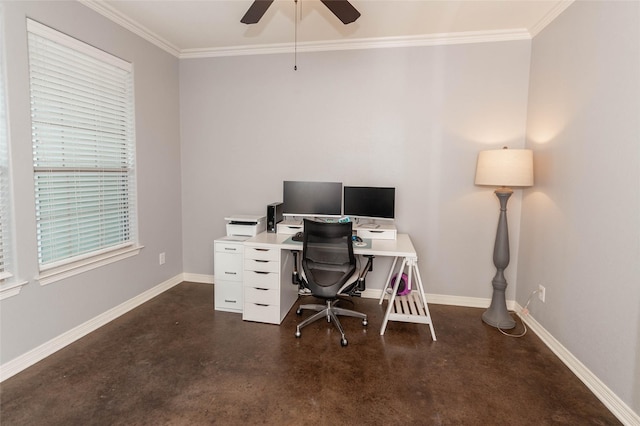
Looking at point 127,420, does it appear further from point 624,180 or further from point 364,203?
point 624,180

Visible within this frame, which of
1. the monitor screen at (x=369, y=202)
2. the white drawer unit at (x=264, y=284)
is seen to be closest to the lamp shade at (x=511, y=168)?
the monitor screen at (x=369, y=202)

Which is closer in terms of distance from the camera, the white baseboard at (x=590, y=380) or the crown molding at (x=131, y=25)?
the white baseboard at (x=590, y=380)

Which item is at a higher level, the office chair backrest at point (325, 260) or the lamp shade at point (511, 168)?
the lamp shade at point (511, 168)

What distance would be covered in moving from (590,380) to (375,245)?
1.65 m

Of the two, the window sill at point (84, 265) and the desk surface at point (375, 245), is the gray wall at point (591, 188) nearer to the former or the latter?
the desk surface at point (375, 245)

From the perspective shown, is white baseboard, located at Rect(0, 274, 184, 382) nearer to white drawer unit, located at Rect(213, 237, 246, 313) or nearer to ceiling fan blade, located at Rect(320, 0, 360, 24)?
white drawer unit, located at Rect(213, 237, 246, 313)

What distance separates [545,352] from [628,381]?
713mm

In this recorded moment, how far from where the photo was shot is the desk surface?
2639 millimetres

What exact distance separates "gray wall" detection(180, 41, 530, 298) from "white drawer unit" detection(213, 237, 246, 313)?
0.71 meters

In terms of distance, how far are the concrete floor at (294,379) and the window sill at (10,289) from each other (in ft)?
1.73

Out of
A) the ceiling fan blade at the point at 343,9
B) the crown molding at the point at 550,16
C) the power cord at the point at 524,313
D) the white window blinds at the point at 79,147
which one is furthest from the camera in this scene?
the power cord at the point at 524,313

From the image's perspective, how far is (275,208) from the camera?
3.29 meters

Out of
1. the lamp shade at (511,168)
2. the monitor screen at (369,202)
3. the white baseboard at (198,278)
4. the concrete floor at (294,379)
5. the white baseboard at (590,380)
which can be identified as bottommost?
the concrete floor at (294,379)

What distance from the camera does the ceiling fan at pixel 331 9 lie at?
198 centimetres
